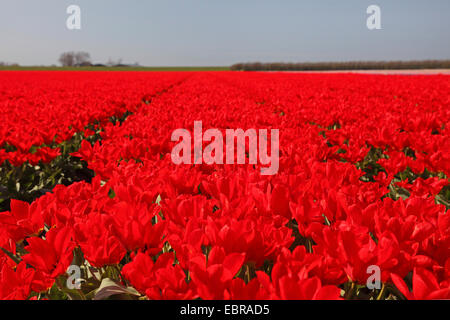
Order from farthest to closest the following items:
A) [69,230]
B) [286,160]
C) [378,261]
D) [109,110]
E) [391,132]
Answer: [109,110] → [391,132] → [286,160] → [69,230] → [378,261]

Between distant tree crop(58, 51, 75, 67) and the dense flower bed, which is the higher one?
distant tree crop(58, 51, 75, 67)

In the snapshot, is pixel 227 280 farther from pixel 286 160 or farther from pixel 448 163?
pixel 448 163

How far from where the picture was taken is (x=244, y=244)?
3.44 ft

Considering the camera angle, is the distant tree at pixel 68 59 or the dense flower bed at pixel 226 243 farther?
the distant tree at pixel 68 59

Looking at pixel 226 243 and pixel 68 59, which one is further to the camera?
pixel 68 59

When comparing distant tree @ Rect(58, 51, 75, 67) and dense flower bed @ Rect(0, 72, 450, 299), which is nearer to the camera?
dense flower bed @ Rect(0, 72, 450, 299)

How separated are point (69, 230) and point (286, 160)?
60.9 inches

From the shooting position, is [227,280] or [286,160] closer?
[227,280]

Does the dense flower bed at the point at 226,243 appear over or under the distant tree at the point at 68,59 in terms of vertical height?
under

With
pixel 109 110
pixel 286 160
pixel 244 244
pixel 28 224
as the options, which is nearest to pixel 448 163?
pixel 286 160
